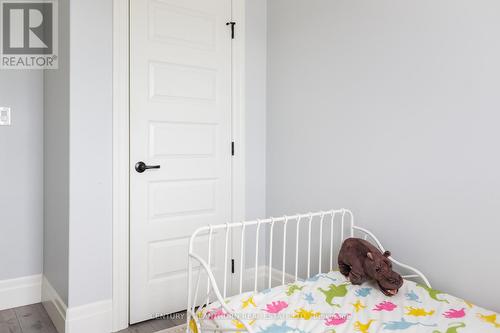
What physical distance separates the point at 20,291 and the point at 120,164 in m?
1.22

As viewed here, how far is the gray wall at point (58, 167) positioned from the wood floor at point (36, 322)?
22 cm

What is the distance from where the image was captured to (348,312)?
1500mm

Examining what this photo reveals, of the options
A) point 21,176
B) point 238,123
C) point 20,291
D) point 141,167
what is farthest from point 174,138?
point 20,291

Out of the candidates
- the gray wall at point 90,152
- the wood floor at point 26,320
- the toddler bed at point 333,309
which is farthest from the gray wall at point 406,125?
the wood floor at point 26,320

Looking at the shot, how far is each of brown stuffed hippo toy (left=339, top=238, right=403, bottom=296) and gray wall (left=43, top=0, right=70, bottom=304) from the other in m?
1.48

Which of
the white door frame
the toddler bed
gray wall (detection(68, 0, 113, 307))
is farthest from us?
the white door frame

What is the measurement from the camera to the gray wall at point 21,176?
2.48 meters

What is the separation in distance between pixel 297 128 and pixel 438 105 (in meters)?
0.95

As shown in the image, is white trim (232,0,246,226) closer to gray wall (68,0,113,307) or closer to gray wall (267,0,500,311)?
gray wall (267,0,500,311)

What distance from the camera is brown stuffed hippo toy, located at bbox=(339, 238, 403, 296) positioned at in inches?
63.7

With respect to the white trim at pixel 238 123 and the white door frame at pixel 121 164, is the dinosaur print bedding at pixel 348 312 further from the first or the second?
the white trim at pixel 238 123

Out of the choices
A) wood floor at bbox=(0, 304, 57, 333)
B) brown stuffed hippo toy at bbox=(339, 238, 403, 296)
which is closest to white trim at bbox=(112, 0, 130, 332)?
wood floor at bbox=(0, 304, 57, 333)

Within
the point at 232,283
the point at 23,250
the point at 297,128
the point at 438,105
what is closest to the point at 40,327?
the point at 23,250

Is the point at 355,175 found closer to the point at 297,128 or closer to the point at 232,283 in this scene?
the point at 297,128
